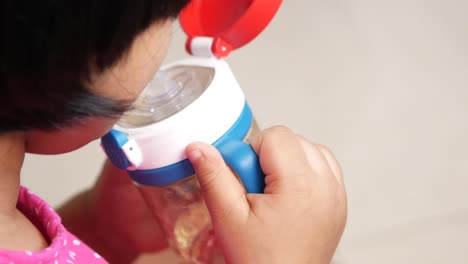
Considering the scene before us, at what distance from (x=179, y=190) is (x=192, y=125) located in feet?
0.24

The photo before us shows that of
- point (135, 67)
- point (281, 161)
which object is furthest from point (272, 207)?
point (135, 67)

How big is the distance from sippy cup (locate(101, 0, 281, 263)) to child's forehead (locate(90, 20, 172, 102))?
70 millimetres

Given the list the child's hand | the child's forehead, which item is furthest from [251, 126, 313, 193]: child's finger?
the child's forehead

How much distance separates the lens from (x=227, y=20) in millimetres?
459

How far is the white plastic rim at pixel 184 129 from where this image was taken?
1.23 ft

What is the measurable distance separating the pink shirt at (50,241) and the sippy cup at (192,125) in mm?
57

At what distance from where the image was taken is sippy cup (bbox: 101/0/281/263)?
377 mm

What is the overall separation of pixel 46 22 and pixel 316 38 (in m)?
A: 0.47

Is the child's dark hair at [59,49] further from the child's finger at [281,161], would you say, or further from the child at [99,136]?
the child's finger at [281,161]

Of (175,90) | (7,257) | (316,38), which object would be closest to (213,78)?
(175,90)

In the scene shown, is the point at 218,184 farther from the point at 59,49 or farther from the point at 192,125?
the point at 59,49

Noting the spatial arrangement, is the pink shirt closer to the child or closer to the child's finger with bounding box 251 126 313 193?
the child

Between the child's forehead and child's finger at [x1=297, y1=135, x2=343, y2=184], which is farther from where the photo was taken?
child's finger at [x1=297, y1=135, x2=343, y2=184]

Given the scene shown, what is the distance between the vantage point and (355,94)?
61cm
